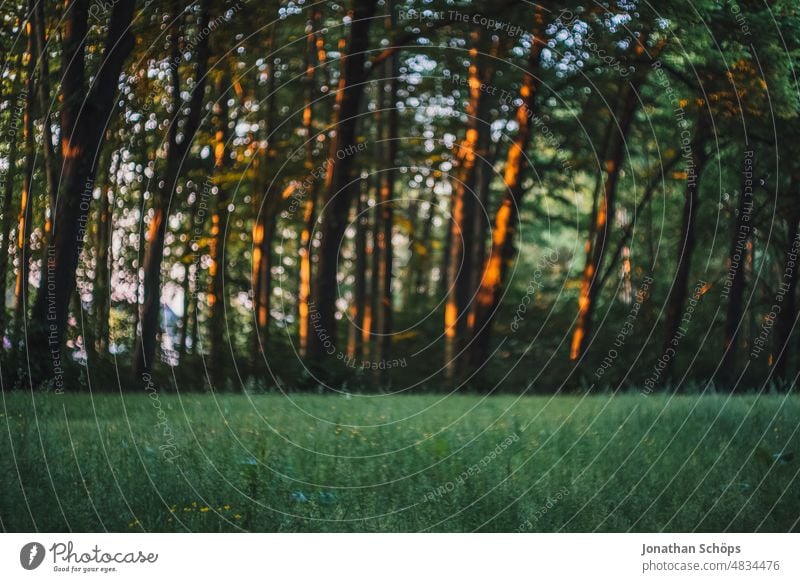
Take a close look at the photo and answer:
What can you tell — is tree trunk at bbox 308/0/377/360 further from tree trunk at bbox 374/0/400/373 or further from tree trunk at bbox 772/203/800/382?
tree trunk at bbox 772/203/800/382

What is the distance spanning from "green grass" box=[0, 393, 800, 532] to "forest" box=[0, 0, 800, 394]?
1159 mm

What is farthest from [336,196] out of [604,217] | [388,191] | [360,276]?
[360,276]

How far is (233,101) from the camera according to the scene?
1199cm

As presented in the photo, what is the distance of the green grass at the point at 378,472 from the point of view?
660 cm

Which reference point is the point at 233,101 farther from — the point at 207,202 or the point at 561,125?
the point at 561,125

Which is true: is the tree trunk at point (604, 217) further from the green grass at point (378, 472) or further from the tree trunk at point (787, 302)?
the green grass at point (378, 472)

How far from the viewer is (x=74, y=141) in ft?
26.2

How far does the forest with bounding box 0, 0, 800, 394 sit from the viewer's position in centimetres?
799

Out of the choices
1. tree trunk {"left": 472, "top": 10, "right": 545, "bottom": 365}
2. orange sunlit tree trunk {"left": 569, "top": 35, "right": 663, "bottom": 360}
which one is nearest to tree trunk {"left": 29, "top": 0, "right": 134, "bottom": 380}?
orange sunlit tree trunk {"left": 569, "top": 35, "right": 663, "bottom": 360}

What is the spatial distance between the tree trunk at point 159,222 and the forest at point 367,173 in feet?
0.12

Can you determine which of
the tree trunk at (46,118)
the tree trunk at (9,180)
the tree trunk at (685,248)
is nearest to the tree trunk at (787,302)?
the tree trunk at (685,248)

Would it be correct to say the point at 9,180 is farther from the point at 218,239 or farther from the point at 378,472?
the point at 218,239

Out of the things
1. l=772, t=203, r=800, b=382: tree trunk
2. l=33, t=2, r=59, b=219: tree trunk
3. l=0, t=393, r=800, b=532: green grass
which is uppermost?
l=33, t=2, r=59, b=219: tree trunk

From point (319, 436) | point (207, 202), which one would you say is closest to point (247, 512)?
point (319, 436)
